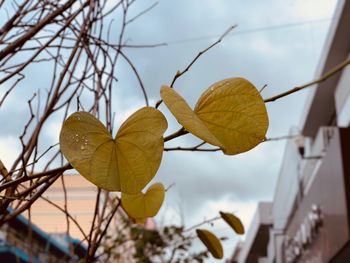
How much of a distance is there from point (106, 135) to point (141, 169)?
43 millimetres

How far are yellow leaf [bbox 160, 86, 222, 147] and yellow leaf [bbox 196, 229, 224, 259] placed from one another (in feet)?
1.38

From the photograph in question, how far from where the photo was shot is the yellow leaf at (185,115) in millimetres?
506

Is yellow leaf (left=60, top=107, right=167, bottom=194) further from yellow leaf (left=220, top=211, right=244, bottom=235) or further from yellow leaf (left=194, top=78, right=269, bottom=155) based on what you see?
yellow leaf (left=220, top=211, right=244, bottom=235)

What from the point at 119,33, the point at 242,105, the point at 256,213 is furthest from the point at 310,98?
the point at 242,105

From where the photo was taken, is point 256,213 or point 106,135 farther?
point 256,213

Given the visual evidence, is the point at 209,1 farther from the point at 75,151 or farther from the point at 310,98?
the point at 310,98

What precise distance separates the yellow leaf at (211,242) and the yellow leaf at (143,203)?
0.37 feet

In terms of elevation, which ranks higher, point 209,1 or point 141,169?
point 209,1

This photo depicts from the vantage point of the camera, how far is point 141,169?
1.75ft

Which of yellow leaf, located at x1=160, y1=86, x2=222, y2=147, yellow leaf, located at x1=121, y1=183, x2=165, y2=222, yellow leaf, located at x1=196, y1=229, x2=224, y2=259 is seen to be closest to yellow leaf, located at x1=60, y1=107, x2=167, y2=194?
yellow leaf, located at x1=160, y1=86, x2=222, y2=147

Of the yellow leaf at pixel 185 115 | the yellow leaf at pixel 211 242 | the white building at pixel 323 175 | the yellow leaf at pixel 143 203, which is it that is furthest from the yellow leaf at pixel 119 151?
the white building at pixel 323 175

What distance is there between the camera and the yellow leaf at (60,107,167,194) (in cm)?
53

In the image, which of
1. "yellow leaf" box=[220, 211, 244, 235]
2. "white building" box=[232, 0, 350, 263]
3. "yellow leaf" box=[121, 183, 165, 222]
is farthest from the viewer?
"white building" box=[232, 0, 350, 263]

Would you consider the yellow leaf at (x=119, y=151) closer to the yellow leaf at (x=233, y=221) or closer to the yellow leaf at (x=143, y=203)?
the yellow leaf at (x=143, y=203)
